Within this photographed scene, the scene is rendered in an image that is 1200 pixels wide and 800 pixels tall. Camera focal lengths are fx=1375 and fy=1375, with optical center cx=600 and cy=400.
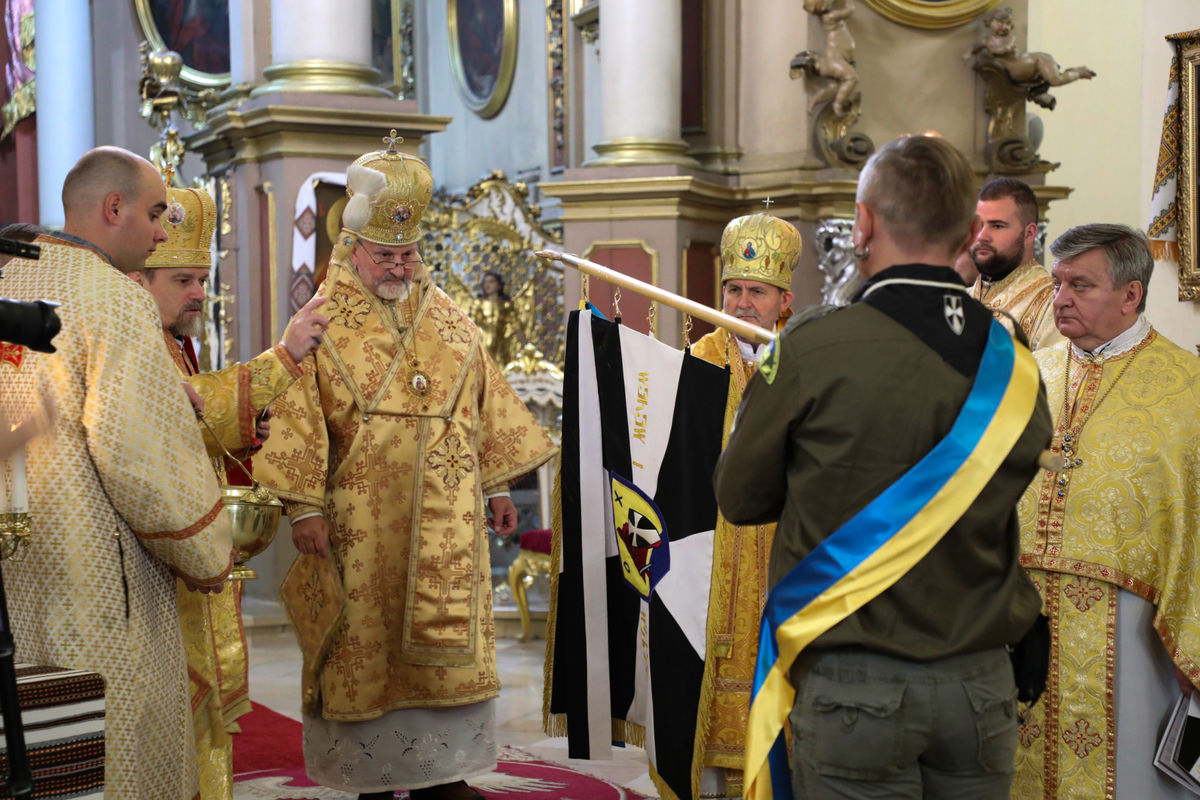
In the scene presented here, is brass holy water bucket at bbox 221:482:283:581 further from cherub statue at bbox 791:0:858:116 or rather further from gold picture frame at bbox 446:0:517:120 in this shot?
gold picture frame at bbox 446:0:517:120

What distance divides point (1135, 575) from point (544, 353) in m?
5.44

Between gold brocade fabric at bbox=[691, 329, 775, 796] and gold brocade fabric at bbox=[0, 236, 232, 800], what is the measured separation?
1367mm

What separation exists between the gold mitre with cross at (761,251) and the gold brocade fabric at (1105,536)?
0.93 m

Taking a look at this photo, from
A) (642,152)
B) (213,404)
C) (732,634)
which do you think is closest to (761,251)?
(732,634)

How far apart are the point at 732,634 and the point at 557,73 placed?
19.2 ft

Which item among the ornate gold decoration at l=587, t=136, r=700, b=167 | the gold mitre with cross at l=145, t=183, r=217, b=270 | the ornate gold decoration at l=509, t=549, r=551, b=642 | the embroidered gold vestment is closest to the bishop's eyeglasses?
the gold mitre with cross at l=145, t=183, r=217, b=270

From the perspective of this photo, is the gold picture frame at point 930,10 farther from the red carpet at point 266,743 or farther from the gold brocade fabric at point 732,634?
the red carpet at point 266,743

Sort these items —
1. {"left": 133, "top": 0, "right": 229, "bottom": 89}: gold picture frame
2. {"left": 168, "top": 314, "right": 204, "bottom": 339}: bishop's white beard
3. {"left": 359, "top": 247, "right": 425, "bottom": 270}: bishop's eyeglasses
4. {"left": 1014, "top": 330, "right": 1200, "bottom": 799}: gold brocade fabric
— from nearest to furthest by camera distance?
{"left": 1014, "top": 330, "right": 1200, "bottom": 799}: gold brocade fabric → {"left": 168, "top": 314, "right": 204, "bottom": 339}: bishop's white beard → {"left": 359, "top": 247, "right": 425, "bottom": 270}: bishop's eyeglasses → {"left": 133, "top": 0, "right": 229, "bottom": 89}: gold picture frame

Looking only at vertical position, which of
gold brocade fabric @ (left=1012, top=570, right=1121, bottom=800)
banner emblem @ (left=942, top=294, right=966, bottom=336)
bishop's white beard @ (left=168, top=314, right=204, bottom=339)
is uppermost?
bishop's white beard @ (left=168, top=314, right=204, bottom=339)

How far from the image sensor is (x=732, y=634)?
368 cm

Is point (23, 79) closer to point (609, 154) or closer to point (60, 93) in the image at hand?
point (60, 93)

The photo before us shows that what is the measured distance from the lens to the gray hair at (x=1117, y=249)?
3189 mm

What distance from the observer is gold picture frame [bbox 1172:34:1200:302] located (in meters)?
4.59

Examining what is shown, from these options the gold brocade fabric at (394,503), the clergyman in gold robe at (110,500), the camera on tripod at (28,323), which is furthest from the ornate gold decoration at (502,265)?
the camera on tripod at (28,323)
